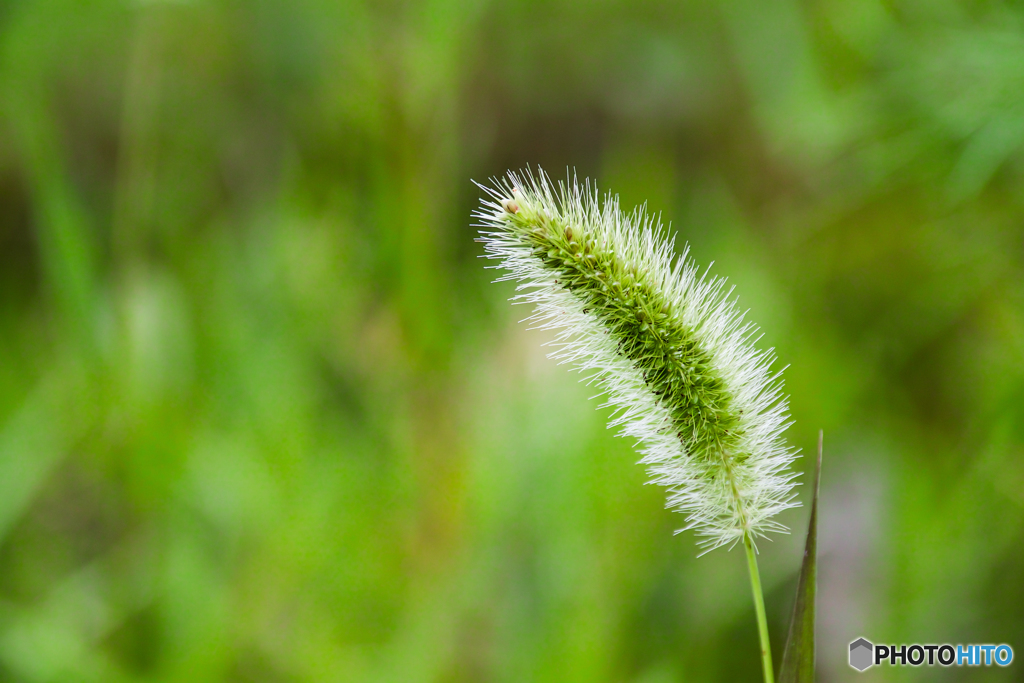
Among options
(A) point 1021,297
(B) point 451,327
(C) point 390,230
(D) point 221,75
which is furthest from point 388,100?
(A) point 1021,297

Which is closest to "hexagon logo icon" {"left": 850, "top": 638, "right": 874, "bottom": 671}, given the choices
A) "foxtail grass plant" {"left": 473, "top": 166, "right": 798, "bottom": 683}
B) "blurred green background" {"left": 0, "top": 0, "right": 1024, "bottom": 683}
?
"blurred green background" {"left": 0, "top": 0, "right": 1024, "bottom": 683}

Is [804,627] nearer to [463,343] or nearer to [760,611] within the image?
[760,611]

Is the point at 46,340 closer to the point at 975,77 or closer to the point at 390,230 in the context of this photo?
the point at 390,230

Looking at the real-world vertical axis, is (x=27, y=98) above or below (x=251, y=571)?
above

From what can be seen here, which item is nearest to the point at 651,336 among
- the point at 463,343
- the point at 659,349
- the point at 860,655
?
the point at 659,349

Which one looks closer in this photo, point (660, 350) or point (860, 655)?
point (660, 350)

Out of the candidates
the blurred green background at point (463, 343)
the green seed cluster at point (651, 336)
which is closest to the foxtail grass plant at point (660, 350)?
the green seed cluster at point (651, 336)

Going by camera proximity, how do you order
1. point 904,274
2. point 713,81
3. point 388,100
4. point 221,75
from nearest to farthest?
1. point 388,100
2. point 904,274
3. point 713,81
4. point 221,75
